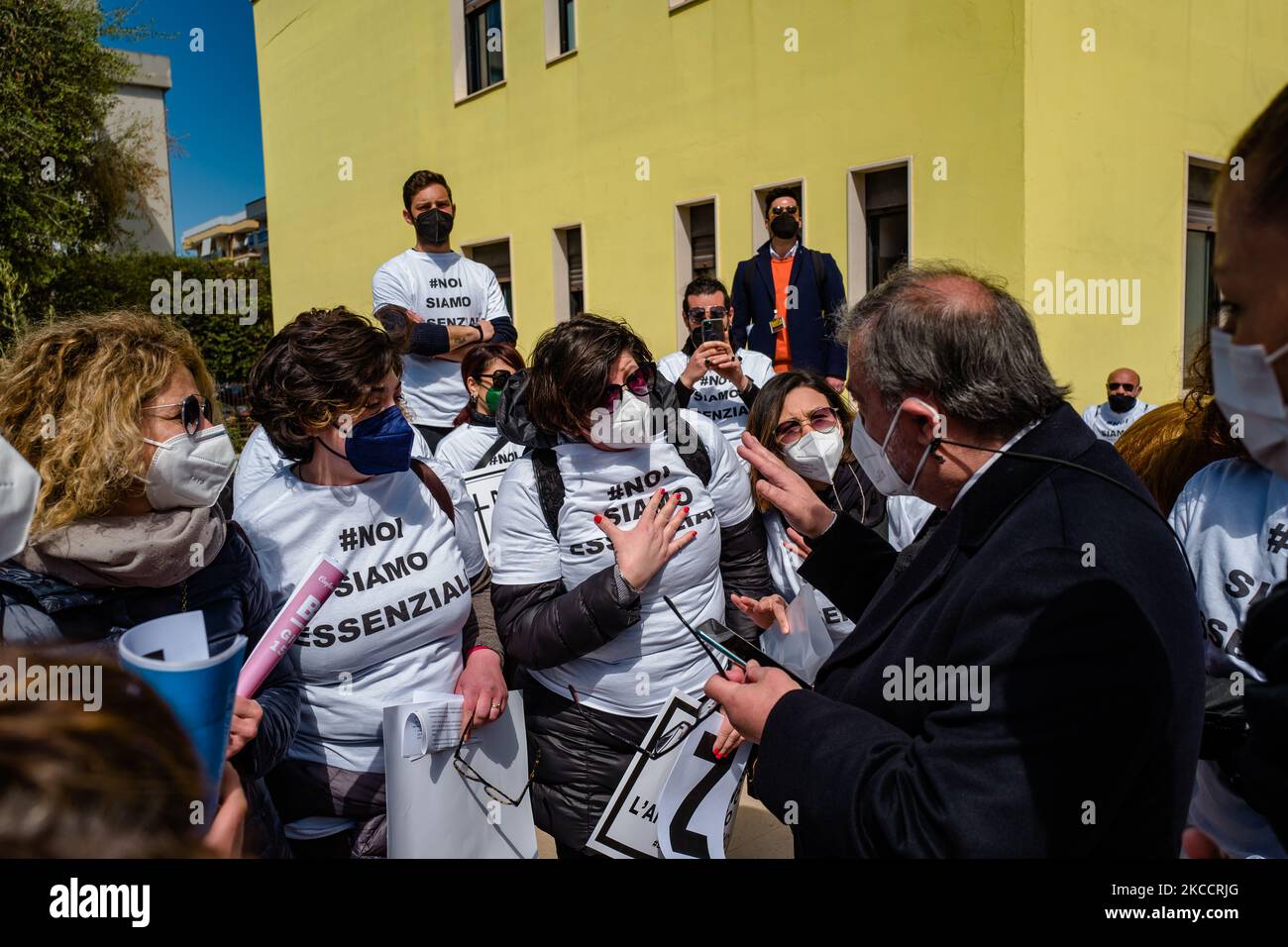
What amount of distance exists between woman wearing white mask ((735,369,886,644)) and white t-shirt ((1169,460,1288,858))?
112cm

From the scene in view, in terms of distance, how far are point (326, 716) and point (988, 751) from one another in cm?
156

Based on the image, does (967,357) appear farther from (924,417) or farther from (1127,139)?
(1127,139)

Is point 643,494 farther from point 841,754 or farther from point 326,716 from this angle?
point 841,754

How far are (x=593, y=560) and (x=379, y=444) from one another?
26.4 inches

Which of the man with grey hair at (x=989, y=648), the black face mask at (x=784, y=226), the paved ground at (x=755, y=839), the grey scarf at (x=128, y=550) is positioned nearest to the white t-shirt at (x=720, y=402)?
the black face mask at (x=784, y=226)

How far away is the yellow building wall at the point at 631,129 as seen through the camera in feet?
24.7

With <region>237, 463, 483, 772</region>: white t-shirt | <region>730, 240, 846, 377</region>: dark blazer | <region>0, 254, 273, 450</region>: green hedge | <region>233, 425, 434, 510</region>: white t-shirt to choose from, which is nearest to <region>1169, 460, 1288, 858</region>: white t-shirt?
<region>237, 463, 483, 772</region>: white t-shirt

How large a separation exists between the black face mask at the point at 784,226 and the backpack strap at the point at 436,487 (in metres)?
4.29

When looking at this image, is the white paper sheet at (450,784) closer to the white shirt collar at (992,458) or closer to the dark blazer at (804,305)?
the white shirt collar at (992,458)

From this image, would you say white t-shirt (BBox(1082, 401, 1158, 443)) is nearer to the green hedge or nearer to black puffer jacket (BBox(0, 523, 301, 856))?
the green hedge

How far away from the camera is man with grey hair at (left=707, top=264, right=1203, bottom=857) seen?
1317 mm

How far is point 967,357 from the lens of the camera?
165cm

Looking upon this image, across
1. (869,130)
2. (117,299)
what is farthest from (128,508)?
(117,299)
